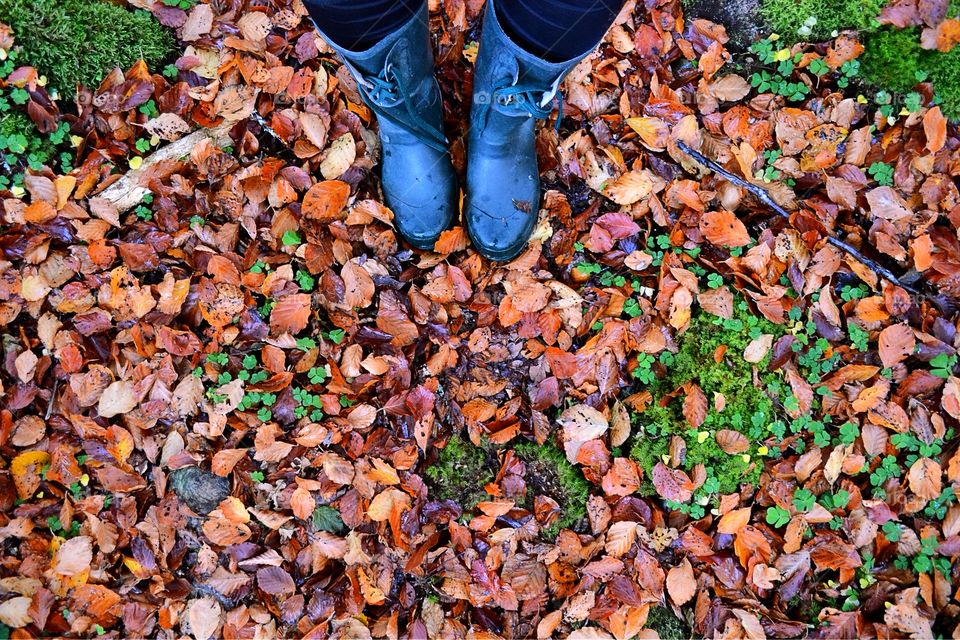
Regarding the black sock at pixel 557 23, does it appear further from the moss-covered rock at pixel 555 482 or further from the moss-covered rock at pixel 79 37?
the moss-covered rock at pixel 79 37

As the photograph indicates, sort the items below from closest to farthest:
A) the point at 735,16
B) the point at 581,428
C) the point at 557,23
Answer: the point at 557,23, the point at 581,428, the point at 735,16

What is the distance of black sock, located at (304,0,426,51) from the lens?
1676mm

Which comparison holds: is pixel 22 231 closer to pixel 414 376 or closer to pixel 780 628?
pixel 414 376

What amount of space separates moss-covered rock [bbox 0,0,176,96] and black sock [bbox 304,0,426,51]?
1.04m

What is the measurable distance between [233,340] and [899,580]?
7.74ft

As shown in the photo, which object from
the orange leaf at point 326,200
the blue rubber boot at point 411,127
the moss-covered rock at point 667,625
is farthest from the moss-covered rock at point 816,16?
the moss-covered rock at point 667,625

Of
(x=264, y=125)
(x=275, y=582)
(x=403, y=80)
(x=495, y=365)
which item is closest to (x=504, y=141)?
(x=403, y=80)

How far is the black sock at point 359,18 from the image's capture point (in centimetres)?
168

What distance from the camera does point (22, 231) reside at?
2271 millimetres

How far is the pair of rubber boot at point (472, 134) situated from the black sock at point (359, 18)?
31 mm

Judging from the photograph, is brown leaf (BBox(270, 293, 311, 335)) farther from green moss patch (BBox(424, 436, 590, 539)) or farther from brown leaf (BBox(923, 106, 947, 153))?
brown leaf (BBox(923, 106, 947, 153))

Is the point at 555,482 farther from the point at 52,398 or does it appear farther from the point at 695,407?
the point at 52,398

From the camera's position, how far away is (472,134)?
7.30 ft

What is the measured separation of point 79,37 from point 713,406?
2.57 m
